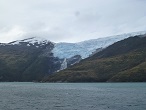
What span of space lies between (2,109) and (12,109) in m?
2.04

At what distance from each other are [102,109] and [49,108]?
1121 centimetres

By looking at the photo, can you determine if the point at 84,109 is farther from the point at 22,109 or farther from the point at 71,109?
the point at 22,109

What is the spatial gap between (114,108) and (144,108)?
6.00m

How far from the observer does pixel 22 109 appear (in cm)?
6600

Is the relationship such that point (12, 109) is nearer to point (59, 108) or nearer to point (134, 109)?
point (59, 108)

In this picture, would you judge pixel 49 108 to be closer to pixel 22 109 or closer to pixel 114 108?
pixel 22 109

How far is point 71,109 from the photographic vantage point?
64938mm

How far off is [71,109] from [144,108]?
14.7 metres

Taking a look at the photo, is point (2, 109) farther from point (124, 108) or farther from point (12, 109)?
point (124, 108)

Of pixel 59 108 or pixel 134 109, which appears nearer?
pixel 134 109

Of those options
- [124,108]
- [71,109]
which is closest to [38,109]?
[71,109]

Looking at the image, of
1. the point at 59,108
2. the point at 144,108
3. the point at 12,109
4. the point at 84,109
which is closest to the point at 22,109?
the point at 12,109

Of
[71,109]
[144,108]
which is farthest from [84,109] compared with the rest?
[144,108]

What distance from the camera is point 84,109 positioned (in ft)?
211
